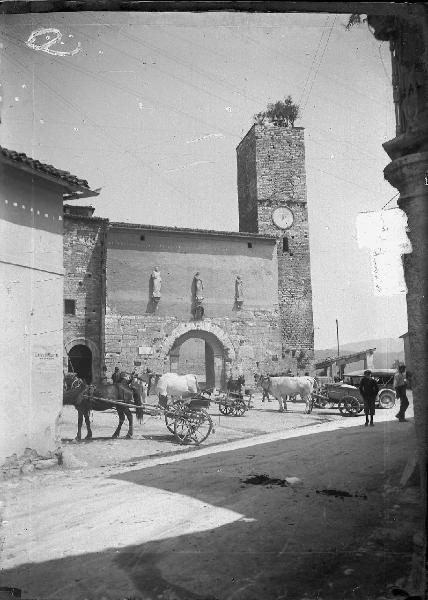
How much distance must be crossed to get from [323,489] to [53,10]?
21.3 ft

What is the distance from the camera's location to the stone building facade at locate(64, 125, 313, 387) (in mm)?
24000

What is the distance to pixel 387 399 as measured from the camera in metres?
19.2

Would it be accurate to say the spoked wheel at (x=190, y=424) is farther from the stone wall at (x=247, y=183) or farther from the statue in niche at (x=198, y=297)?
the stone wall at (x=247, y=183)

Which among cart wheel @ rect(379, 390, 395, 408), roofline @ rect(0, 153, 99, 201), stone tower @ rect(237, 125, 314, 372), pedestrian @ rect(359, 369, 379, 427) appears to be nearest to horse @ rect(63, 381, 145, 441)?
roofline @ rect(0, 153, 99, 201)

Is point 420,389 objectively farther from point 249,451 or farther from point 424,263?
point 249,451

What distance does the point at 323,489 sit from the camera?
6.76 m

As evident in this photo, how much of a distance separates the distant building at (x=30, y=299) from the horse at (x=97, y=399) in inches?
→ 70.1

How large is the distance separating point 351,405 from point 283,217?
1724cm

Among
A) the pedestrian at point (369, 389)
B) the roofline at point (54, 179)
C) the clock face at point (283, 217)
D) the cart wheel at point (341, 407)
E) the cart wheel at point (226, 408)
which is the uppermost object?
the clock face at point (283, 217)

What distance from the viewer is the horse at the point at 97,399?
431 inches

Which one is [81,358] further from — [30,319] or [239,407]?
[30,319]

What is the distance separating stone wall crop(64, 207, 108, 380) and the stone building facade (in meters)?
0.05

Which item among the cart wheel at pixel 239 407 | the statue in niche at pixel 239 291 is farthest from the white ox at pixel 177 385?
the statue in niche at pixel 239 291

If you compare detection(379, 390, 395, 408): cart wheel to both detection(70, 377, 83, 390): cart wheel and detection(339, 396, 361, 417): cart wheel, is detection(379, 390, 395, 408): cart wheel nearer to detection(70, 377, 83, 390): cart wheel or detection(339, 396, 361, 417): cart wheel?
detection(339, 396, 361, 417): cart wheel
